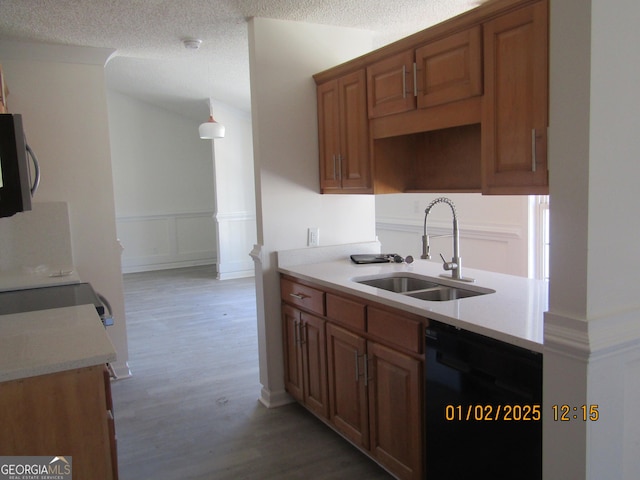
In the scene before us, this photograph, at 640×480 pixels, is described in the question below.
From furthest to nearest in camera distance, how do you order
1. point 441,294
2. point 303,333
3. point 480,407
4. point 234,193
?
point 234,193 < point 303,333 < point 441,294 < point 480,407

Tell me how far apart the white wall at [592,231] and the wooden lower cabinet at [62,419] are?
4.29 feet

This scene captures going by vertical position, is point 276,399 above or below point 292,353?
below

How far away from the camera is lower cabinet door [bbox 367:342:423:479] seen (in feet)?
7.07

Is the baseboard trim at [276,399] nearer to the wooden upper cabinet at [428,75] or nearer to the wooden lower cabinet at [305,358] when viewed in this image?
the wooden lower cabinet at [305,358]

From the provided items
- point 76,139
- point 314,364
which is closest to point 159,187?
point 76,139

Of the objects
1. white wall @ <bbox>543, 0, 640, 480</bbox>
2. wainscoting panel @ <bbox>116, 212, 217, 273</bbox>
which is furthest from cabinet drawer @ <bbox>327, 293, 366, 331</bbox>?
wainscoting panel @ <bbox>116, 212, 217, 273</bbox>

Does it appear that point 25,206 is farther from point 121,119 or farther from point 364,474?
point 121,119

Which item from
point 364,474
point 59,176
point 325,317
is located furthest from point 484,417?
point 59,176

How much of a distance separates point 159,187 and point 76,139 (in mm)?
4778

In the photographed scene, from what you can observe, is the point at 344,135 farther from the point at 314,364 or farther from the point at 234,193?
the point at 234,193

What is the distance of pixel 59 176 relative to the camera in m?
3.66

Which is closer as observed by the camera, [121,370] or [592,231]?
[592,231]

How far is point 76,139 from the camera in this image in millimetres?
3703
